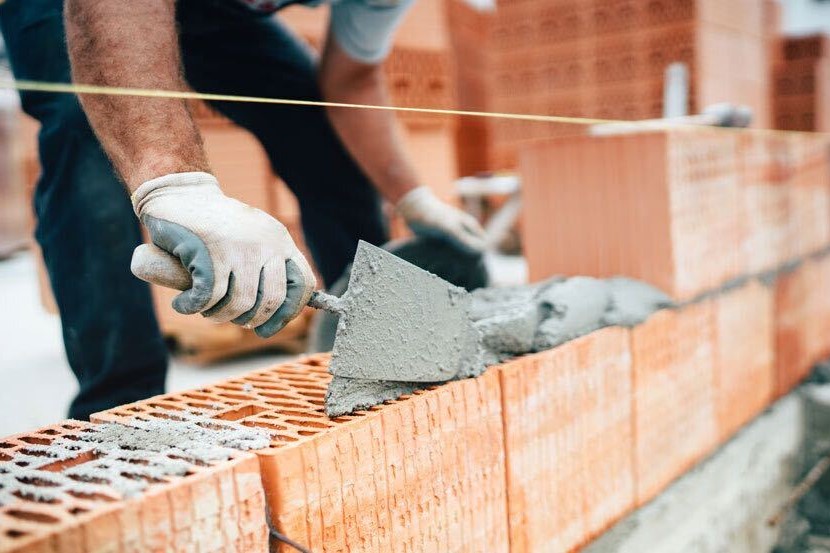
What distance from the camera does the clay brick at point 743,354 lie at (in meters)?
2.26

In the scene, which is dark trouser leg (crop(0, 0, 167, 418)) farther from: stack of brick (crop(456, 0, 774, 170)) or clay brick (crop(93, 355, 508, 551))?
stack of brick (crop(456, 0, 774, 170))

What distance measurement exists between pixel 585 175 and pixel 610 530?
3.16 feet

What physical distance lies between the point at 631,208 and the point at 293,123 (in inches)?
37.4

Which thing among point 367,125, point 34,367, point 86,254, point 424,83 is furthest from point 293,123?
point 34,367

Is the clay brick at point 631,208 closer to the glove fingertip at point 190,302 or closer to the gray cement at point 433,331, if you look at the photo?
the gray cement at point 433,331

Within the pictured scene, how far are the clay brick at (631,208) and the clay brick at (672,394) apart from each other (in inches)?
4.7

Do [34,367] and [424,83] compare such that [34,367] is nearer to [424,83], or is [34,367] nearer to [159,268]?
[424,83]

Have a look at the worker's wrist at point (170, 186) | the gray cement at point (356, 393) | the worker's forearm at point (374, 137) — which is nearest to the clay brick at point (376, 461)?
the gray cement at point (356, 393)

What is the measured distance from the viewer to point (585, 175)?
2.11 m

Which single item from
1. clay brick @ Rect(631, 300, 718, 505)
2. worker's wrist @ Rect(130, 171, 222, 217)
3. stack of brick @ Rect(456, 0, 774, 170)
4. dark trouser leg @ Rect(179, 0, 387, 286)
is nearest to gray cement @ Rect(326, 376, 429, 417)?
worker's wrist @ Rect(130, 171, 222, 217)

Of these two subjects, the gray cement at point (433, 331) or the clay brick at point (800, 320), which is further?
the clay brick at point (800, 320)

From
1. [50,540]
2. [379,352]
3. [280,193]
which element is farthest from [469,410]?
[280,193]

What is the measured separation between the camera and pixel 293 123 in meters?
1.89

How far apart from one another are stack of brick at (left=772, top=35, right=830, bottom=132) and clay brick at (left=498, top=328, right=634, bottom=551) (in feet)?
10.6
